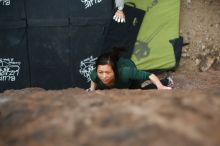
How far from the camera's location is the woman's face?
10.0 feet

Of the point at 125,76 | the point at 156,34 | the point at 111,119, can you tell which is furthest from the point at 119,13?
the point at 111,119

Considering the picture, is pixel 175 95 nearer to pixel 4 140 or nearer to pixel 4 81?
pixel 4 140

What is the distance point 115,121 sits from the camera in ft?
2.58

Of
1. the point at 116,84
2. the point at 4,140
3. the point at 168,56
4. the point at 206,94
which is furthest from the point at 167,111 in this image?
the point at 168,56

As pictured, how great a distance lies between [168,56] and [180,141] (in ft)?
16.5

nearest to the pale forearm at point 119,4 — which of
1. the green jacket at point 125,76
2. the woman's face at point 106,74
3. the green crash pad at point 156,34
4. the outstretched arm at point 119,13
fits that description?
the outstretched arm at point 119,13

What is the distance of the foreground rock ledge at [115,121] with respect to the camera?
72cm

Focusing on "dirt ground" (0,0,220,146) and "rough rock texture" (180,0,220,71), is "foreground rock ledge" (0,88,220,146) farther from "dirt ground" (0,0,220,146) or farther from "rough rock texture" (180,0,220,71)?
"rough rock texture" (180,0,220,71)

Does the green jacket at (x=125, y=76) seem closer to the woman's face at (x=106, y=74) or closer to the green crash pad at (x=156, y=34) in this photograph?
the woman's face at (x=106, y=74)

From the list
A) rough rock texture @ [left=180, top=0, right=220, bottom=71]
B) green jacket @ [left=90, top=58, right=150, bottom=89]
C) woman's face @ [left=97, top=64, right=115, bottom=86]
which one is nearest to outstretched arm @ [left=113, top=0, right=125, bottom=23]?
rough rock texture @ [left=180, top=0, right=220, bottom=71]

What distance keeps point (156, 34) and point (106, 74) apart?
103 inches

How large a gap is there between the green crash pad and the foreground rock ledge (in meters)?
4.60

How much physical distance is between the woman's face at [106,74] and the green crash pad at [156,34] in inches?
96.6

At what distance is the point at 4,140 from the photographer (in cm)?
83
